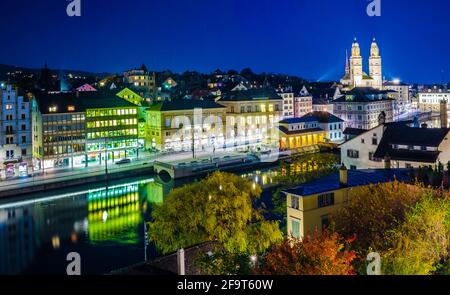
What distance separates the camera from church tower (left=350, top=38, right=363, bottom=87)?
6388 centimetres

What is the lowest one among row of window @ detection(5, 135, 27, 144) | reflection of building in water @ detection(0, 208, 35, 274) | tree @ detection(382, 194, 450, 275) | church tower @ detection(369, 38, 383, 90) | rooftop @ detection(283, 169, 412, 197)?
reflection of building in water @ detection(0, 208, 35, 274)

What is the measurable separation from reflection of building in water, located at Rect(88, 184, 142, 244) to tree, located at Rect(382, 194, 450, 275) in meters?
9.07

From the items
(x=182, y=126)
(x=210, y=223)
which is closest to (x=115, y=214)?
(x=210, y=223)

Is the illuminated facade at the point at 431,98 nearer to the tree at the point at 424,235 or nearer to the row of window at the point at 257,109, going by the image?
the row of window at the point at 257,109

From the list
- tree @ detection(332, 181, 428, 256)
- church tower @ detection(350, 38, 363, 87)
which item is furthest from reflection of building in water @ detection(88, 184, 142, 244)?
church tower @ detection(350, 38, 363, 87)

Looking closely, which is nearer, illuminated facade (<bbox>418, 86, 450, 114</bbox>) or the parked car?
the parked car

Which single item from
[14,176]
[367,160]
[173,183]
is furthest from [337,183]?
[14,176]

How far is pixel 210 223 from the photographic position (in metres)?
11.5

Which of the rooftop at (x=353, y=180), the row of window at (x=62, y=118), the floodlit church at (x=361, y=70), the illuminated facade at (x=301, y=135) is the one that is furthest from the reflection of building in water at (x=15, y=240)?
the floodlit church at (x=361, y=70)

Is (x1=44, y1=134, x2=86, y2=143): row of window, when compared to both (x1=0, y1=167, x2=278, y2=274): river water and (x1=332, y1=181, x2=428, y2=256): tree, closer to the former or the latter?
(x1=0, y1=167, x2=278, y2=274): river water

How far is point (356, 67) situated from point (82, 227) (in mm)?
52561

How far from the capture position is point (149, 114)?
34500mm

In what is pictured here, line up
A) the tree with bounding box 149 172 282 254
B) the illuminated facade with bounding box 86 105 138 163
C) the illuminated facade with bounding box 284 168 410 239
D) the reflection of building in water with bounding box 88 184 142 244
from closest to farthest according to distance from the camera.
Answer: the illuminated facade with bounding box 284 168 410 239, the tree with bounding box 149 172 282 254, the reflection of building in water with bounding box 88 184 142 244, the illuminated facade with bounding box 86 105 138 163

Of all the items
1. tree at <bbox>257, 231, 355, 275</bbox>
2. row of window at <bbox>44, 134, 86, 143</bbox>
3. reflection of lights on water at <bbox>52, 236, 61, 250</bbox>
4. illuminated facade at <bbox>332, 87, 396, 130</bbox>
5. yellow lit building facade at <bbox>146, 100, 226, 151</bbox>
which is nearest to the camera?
tree at <bbox>257, 231, 355, 275</bbox>
